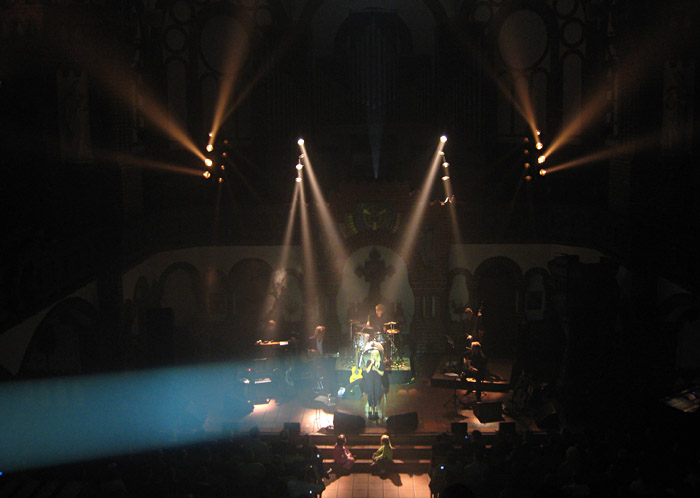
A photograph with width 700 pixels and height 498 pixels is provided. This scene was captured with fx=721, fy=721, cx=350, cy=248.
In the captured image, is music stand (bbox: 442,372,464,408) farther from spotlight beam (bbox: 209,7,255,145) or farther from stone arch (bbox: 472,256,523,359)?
spotlight beam (bbox: 209,7,255,145)

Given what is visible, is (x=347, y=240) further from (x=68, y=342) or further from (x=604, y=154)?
(x=68, y=342)

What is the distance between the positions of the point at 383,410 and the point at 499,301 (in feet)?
18.7

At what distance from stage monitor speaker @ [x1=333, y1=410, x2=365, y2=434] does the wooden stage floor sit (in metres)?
0.27

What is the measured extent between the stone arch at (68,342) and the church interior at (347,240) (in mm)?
68

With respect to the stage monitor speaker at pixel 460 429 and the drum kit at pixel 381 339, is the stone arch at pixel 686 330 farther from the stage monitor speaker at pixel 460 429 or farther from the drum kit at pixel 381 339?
the drum kit at pixel 381 339

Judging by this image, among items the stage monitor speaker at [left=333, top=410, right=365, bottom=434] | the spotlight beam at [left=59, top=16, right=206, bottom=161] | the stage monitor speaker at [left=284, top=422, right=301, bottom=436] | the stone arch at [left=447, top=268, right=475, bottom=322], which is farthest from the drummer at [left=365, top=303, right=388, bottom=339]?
the spotlight beam at [left=59, top=16, right=206, bottom=161]

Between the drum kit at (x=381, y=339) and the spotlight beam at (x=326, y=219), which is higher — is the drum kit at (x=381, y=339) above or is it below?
below

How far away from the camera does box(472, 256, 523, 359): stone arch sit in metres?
19.9

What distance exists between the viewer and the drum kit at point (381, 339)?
17.2 meters

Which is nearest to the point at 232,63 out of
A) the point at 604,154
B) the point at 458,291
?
the point at 458,291

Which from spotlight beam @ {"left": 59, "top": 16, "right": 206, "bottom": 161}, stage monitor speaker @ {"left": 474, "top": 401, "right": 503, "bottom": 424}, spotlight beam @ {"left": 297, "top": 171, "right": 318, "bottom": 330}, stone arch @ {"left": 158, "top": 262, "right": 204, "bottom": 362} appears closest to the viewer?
stage monitor speaker @ {"left": 474, "top": 401, "right": 503, "bottom": 424}

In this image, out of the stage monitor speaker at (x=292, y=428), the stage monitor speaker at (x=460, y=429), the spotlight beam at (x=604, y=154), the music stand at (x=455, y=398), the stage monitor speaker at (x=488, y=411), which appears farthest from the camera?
the spotlight beam at (x=604, y=154)

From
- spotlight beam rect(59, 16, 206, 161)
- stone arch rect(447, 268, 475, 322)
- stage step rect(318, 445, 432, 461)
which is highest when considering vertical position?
spotlight beam rect(59, 16, 206, 161)

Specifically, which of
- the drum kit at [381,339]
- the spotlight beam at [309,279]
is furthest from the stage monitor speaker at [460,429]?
the spotlight beam at [309,279]
